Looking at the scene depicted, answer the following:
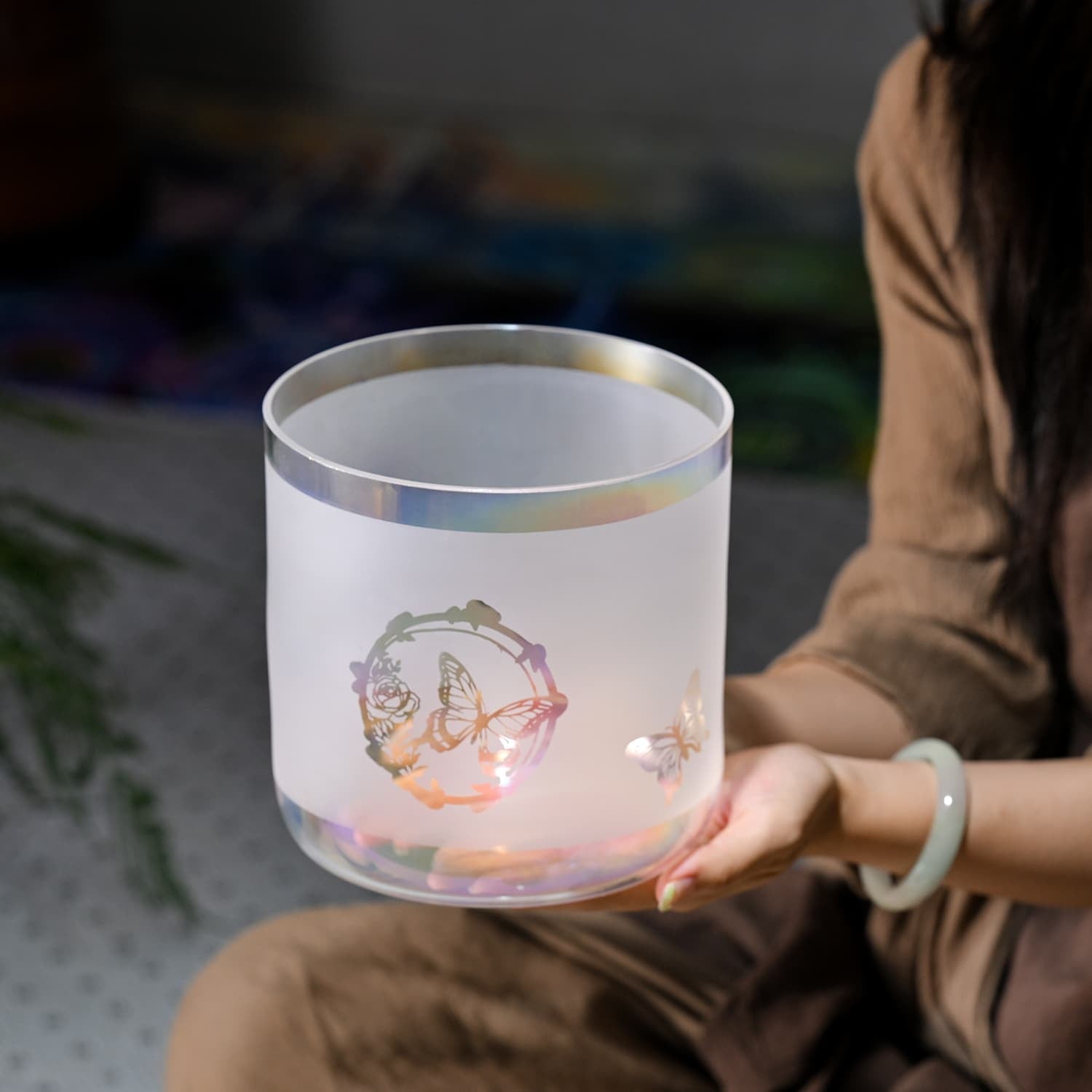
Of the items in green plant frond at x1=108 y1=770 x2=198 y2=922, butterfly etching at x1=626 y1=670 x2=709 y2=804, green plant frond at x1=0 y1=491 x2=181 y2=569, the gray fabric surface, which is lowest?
the gray fabric surface

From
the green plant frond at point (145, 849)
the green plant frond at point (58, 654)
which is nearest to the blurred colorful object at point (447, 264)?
the green plant frond at point (145, 849)

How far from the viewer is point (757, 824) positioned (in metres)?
0.61

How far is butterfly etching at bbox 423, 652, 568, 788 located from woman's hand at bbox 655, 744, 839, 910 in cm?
11

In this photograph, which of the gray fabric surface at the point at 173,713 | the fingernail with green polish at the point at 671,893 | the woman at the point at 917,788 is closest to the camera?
the fingernail with green polish at the point at 671,893

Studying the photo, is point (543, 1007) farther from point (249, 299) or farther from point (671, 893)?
point (249, 299)

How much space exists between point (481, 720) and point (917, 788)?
25 cm

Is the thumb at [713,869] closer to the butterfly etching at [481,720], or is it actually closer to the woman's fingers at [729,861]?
the woman's fingers at [729,861]

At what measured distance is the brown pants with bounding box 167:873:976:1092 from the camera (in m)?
0.73

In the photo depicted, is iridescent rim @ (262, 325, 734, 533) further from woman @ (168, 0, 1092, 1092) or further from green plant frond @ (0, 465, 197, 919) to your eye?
green plant frond @ (0, 465, 197, 919)

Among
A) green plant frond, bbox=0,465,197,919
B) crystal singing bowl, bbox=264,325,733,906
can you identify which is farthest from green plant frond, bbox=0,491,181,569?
→ crystal singing bowl, bbox=264,325,733,906

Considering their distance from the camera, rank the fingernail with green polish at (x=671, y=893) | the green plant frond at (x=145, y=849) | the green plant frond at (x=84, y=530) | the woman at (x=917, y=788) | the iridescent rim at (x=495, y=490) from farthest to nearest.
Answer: the green plant frond at (x=145, y=849) → the green plant frond at (x=84, y=530) → the woman at (x=917, y=788) → the fingernail with green polish at (x=671, y=893) → the iridescent rim at (x=495, y=490)

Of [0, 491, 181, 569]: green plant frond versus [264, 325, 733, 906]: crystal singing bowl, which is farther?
[0, 491, 181, 569]: green plant frond

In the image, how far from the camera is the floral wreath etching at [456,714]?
49 cm

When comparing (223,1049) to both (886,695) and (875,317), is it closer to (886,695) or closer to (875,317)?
(886,695)
